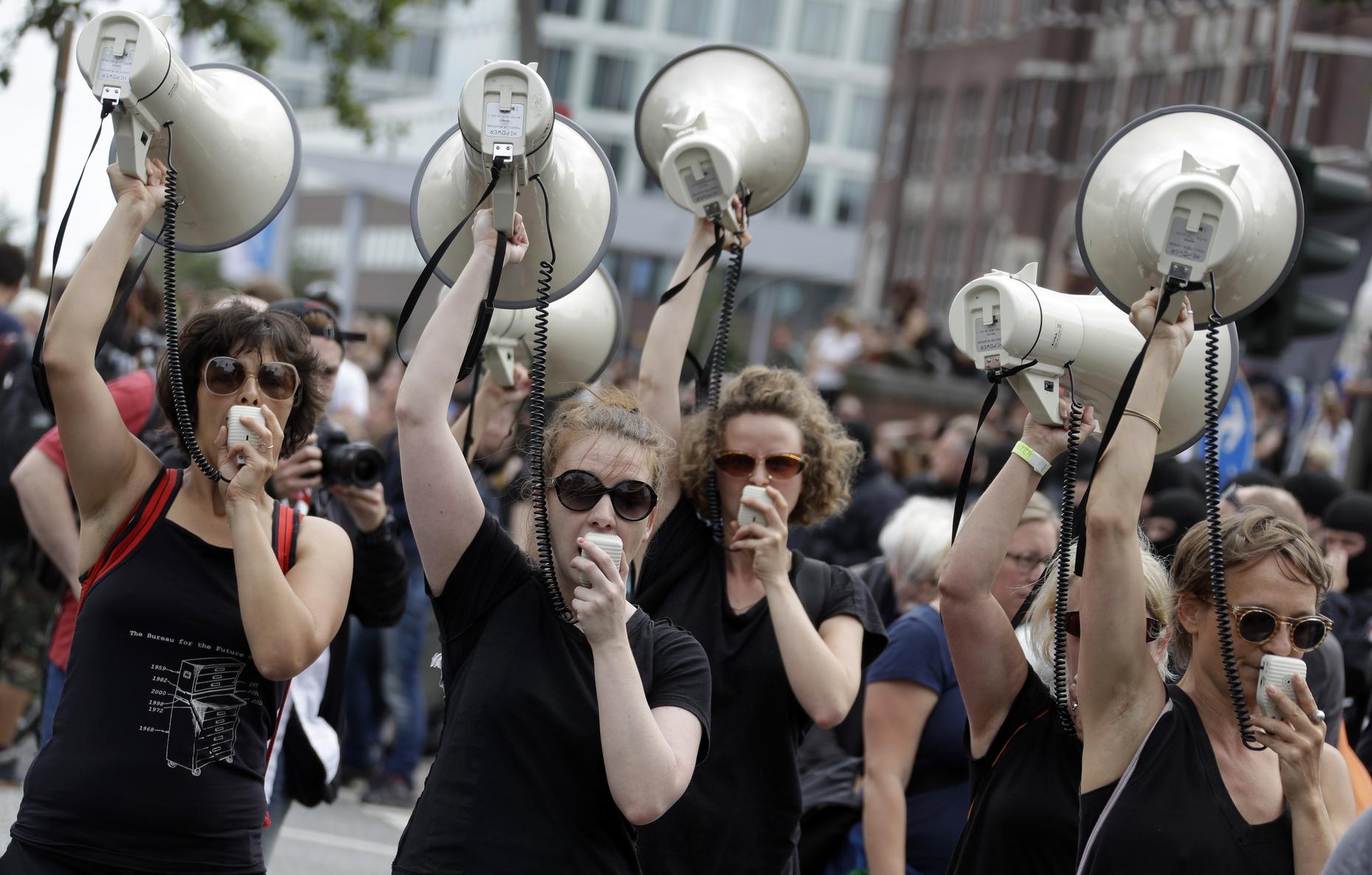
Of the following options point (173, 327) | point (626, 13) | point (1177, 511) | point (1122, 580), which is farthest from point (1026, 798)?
point (626, 13)

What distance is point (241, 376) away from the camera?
3.63 m

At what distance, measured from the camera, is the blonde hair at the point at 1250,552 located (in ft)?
10.6

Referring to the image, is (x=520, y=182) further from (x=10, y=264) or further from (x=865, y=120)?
(x=865, y=120)

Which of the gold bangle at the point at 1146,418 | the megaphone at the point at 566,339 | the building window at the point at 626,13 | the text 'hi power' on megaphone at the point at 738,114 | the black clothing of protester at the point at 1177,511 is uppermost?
the building window at the point at 626,13

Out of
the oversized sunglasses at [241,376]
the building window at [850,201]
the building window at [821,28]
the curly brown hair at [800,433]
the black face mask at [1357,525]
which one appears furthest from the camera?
the building window at [821,28]

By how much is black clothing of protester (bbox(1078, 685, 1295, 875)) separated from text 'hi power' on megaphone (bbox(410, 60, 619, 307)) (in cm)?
142

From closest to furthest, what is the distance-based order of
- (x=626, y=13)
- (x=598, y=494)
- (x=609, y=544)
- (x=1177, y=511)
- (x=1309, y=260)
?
(x=609, y=544), (x=598, y=494), (x=1177, y=511), (x=1309, y=260), (x=626, y=13)

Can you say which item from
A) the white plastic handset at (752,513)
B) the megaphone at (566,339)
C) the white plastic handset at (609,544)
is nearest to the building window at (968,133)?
the megaphone at (566,339)

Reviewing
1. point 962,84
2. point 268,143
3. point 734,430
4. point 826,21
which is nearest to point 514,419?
point 734,430

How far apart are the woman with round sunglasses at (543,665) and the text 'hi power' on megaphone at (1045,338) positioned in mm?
704

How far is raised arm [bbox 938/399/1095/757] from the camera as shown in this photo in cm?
340

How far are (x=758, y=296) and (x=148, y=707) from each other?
238ft

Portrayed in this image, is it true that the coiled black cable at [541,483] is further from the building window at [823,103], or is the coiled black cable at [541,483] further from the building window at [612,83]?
the building window at [823,103]

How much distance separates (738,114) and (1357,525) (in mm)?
3723
